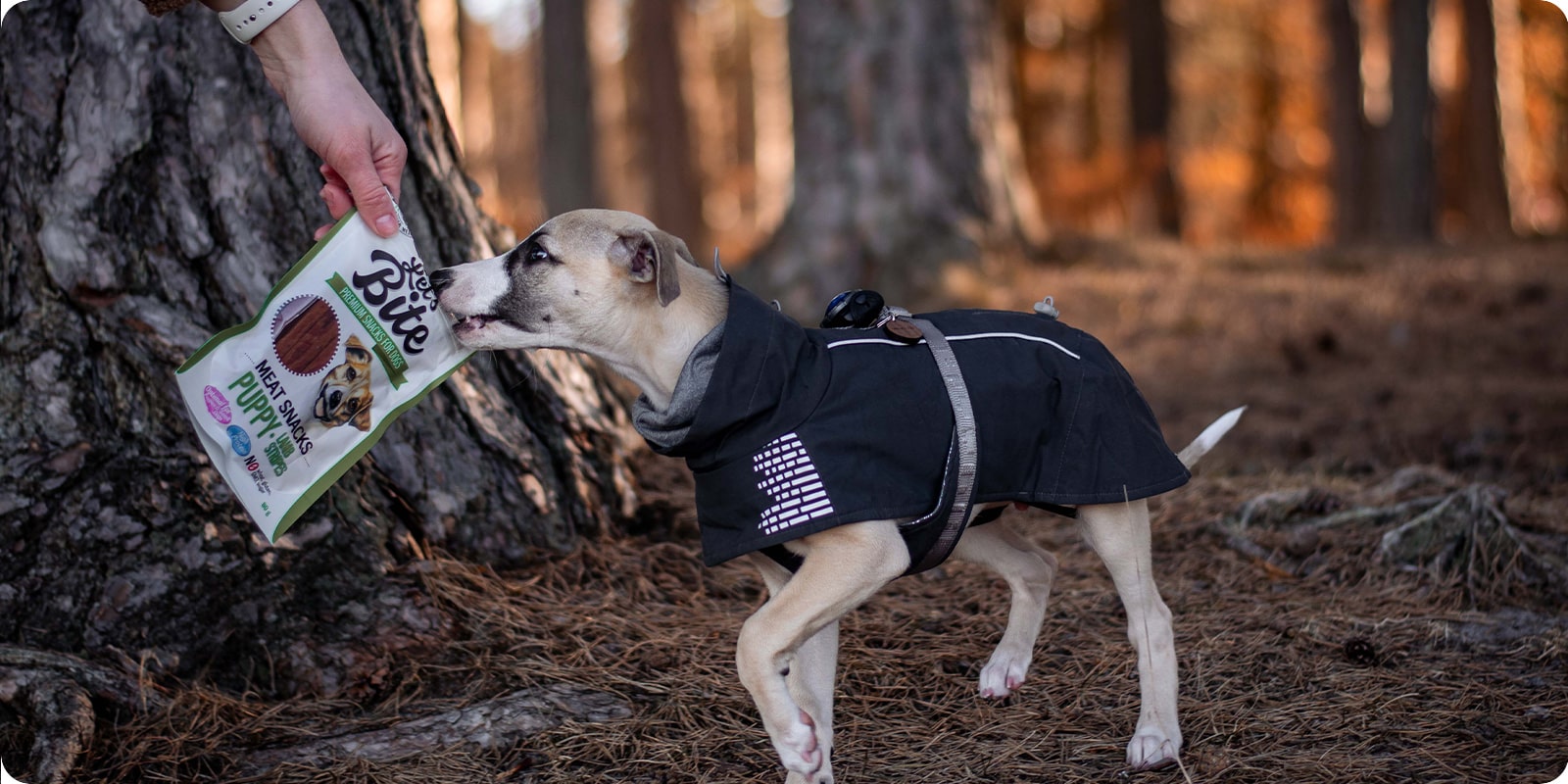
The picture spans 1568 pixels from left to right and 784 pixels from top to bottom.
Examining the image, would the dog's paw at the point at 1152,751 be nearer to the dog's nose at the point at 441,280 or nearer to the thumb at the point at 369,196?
the dog's nose at the point at 441,280

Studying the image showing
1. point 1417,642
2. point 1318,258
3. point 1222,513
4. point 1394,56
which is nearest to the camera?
point 1417,642

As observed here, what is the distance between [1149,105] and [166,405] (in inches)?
554

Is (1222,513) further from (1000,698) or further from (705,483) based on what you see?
(705,483)

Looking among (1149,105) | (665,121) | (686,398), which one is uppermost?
(665,121)

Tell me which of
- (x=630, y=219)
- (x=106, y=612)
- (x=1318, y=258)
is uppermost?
(x=630, y=219)

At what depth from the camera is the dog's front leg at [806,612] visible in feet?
10.7

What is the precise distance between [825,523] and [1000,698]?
1198 millimetres

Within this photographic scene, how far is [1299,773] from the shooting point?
3.43m

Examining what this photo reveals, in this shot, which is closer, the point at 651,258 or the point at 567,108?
the point at 651,258

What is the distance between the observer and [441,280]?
11.8 ft

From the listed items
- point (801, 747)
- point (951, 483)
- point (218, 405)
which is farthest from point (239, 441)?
point (951, 483)

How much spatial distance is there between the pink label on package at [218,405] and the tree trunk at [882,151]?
6.45m

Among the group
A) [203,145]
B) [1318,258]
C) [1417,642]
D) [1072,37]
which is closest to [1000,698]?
[1417,642]

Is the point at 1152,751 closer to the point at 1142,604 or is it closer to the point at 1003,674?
the point at 1142,604
